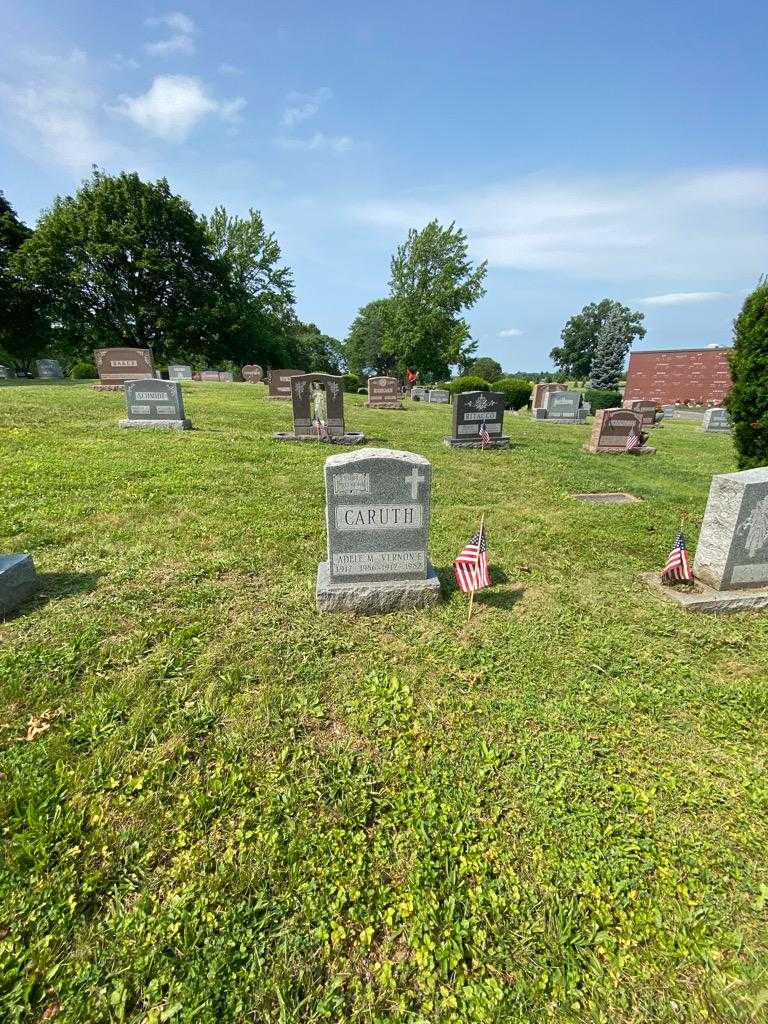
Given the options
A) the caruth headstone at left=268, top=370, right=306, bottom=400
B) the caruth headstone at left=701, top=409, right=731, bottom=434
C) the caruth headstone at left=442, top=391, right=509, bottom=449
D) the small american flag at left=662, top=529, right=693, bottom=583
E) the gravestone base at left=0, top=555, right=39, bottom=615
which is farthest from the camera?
the caruth headstone at left=268, top=370, right=306, bottom=400

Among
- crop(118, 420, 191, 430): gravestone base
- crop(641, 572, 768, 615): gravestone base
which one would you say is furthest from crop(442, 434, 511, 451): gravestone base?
crop(641, 572, 768, 615): gravestone base

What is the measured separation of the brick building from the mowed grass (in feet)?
124

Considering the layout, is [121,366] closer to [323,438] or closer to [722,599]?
[323,438]

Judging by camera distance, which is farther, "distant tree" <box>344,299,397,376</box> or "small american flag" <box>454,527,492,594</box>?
"distant tree" <box>344,299,397,376</box>

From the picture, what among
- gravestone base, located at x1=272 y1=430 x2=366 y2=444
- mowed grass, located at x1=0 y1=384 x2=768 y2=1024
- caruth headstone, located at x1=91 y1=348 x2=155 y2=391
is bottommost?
mowed grass, located at x1=0 y1=384 x2=768 y2=1024

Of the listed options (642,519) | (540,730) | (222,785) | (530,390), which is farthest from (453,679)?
(530,390)

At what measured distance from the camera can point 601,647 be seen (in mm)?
3678

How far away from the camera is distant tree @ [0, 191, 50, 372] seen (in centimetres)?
3047

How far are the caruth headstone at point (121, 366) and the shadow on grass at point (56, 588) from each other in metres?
16.4

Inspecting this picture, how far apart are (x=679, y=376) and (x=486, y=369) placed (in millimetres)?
17280

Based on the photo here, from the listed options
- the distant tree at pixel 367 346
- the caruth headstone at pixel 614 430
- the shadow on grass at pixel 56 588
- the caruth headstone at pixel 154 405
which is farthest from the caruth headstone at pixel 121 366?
the distant tree at pixel 367 346

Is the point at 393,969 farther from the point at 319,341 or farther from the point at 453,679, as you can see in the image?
the point at 319,341

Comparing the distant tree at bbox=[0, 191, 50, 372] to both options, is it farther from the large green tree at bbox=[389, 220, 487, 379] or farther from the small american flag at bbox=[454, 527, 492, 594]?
the small american flag at bbox=[454, 527, 492, 594]

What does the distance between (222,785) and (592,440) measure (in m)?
13.4
